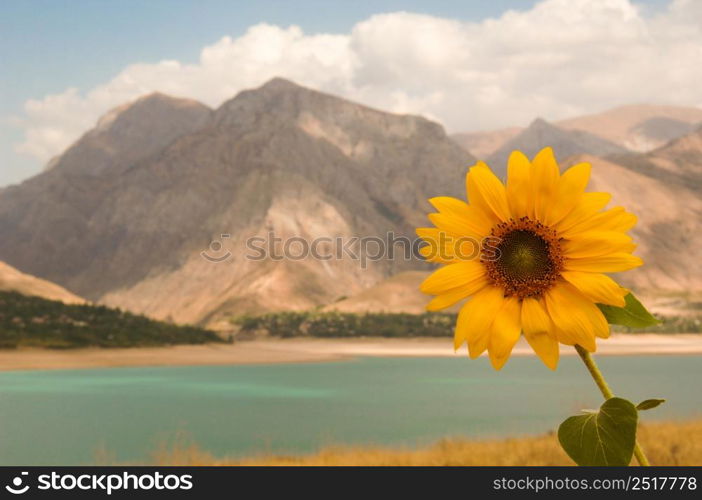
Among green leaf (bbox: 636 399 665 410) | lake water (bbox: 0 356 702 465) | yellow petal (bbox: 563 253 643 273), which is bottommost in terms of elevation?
lake water (bbox: 0 356 702 465)

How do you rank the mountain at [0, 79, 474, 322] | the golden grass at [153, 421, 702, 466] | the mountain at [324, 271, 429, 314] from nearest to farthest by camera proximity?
the golden grass at [153, 421, 702, 466] < the mountain at [324, 271, 429, 314] < the mountain at [0, 79, 474, 322]

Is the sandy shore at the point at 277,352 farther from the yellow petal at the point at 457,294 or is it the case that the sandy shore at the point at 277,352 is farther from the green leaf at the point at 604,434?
the green leaf at the point at 604,434

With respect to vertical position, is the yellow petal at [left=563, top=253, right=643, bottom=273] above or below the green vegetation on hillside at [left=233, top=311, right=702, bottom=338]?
above

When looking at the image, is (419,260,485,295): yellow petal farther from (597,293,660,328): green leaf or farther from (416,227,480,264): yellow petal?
(597,293,660,328): green leaf

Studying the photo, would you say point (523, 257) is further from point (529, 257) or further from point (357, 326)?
point (357, 326)

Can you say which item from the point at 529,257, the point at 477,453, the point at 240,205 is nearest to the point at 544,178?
the point at 529,257

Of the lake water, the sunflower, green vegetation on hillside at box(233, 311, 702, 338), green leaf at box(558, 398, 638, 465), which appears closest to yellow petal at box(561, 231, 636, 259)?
the sunflower
